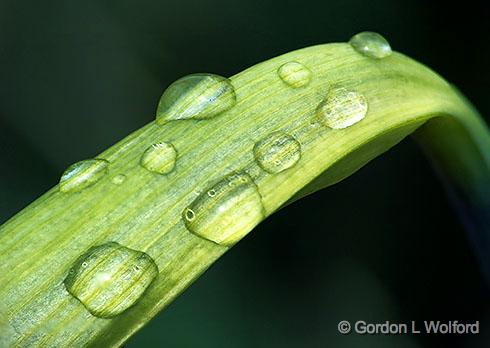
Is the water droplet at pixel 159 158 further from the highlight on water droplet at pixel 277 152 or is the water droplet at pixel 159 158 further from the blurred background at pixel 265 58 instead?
the blurred background at pixel 265 58

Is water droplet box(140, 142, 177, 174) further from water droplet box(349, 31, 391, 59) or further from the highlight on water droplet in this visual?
water droplet box(349, 31, 391, 59)

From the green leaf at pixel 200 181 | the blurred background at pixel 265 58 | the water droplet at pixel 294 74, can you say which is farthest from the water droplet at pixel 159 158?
the blurred background at pixel 265 58

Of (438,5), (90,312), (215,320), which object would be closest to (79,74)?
(215,320)

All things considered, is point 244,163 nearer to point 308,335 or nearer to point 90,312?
point 90,312

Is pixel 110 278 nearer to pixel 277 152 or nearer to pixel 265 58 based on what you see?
pixel 277 152

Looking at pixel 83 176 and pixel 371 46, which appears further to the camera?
pixel 371 46

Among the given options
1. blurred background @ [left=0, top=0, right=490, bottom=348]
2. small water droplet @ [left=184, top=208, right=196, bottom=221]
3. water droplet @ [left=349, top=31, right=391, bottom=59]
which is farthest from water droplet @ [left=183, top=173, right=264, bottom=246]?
blurred background @ [left=0, top=0, right=490, bottom=348]

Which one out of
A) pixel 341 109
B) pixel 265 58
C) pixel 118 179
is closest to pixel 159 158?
pixel 118 179
